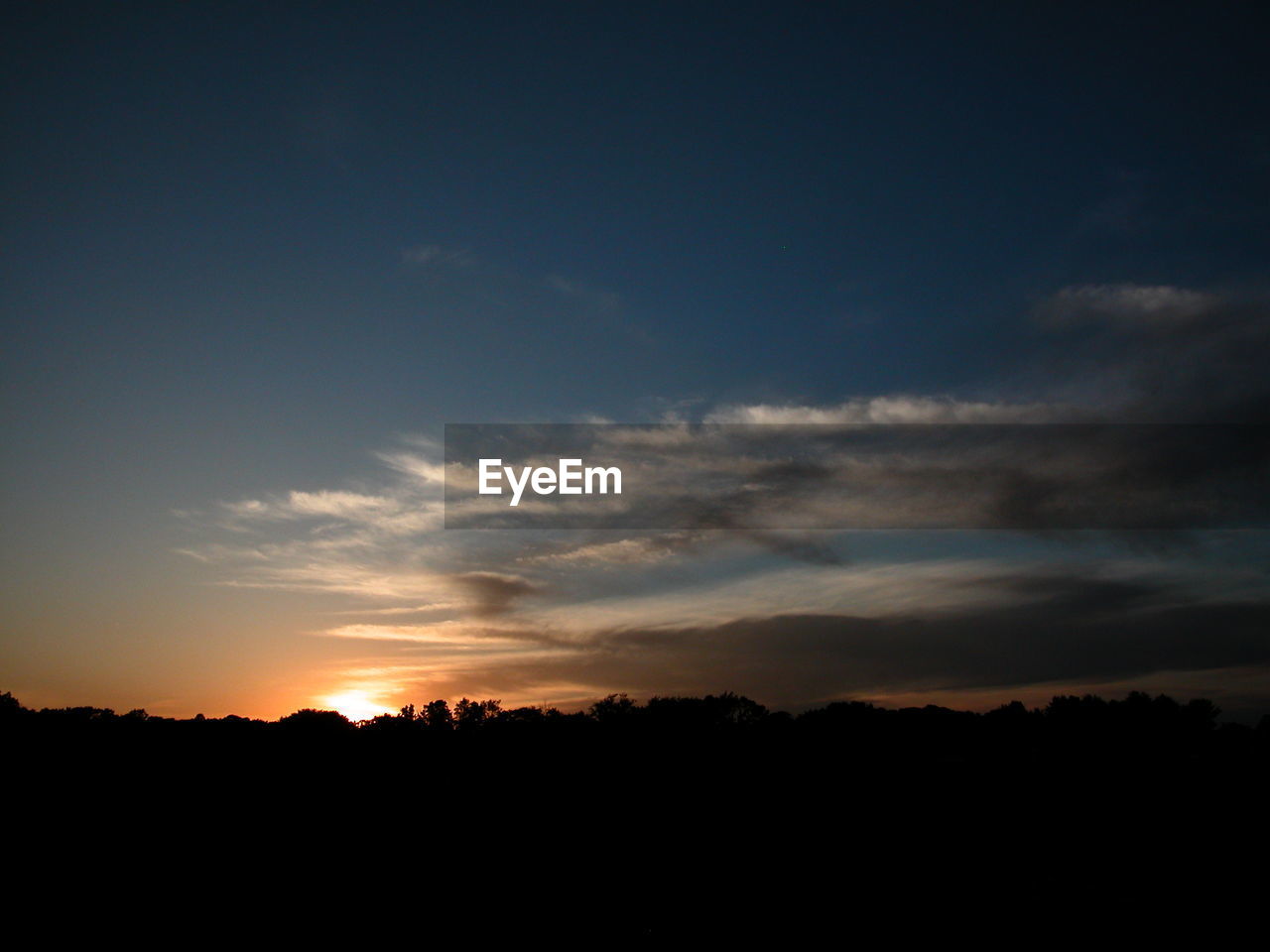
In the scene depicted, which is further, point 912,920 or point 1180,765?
point 1180,765

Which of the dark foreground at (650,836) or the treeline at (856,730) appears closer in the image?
the dark foreground at (650,836)

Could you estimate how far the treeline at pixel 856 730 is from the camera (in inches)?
2122

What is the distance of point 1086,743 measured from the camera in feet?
186

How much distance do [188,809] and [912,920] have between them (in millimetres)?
34443

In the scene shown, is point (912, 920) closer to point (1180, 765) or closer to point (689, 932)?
point (689, 932)

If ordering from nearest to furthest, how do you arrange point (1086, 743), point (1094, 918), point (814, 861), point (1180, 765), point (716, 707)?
point (1094, 918) < point (814, 861) < point (1180, 765) < point (1086, 743) < point (716, 707)

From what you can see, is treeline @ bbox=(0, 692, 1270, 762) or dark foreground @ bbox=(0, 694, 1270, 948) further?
treeline @ bbox=(0, 692, 1270, 762)

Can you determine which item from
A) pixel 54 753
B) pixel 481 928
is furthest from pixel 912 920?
pixel 54 753

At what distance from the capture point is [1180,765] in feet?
144

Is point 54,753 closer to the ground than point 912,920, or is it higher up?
higher up

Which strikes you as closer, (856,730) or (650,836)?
(650,836)

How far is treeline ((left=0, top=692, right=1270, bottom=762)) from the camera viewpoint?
53.9m

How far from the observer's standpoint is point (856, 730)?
68.0 metres

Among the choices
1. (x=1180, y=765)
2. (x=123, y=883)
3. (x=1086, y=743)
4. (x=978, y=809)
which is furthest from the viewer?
(x=1086, y=743)
